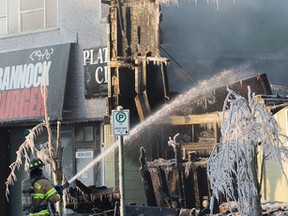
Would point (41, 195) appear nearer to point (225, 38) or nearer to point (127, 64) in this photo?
point (127, 64)

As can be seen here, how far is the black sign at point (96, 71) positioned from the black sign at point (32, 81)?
59 cm

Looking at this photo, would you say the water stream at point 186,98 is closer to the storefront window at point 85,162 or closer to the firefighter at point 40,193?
the storefront window at point 85,162

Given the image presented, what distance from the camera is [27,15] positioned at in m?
20.2

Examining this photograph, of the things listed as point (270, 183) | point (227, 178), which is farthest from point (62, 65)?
point (227, 178)

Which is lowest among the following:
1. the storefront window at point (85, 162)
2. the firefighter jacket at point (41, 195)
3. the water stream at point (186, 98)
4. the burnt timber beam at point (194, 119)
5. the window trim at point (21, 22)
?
the firefighter jacket at point (41, 195)

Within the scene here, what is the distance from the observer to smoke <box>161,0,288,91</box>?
17250 millimetres

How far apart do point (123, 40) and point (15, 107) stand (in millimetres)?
3910

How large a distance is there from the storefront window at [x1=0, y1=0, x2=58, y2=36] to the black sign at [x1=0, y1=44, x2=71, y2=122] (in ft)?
2.46

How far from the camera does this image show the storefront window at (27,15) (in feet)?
64.4

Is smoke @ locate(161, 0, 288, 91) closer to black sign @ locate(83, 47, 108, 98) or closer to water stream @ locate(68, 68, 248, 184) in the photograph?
water stream @ locate(68, 68, 248, 184)

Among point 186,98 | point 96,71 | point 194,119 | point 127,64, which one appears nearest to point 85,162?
point 96,71

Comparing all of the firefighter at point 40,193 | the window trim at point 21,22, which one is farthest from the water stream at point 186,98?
the firefighter at point 40,193

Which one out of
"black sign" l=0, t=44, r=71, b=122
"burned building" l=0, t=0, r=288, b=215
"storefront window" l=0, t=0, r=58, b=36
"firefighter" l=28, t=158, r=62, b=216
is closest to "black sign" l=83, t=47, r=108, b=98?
"burned building" l=0, t=0, r=288, b=215

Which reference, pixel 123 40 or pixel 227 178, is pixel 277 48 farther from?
pixel 227 178
